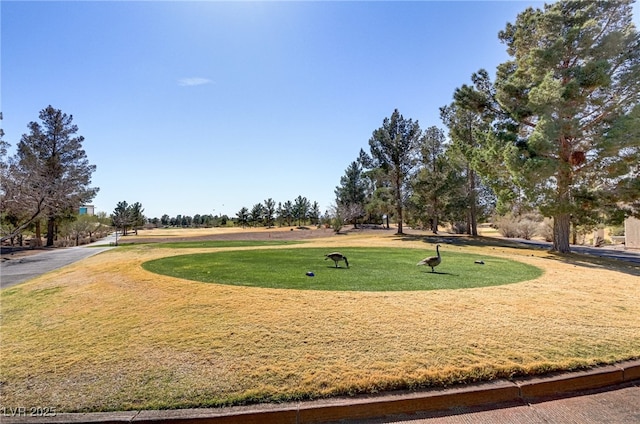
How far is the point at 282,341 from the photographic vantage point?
4172mm

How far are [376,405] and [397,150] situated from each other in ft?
91.2

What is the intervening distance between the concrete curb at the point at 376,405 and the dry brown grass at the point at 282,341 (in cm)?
12

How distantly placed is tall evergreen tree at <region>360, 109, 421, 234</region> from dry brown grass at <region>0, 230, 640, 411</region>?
2268 cm

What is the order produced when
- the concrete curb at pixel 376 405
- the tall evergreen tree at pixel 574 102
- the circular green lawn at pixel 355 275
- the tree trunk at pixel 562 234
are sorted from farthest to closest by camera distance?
the tree trunk at pixel 562 234, the tall evergreen tree at pixel 574 102, the circular green lawn at pixel 355 275, the concrete curb at pixel 376 405

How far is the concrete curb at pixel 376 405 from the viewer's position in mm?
2742

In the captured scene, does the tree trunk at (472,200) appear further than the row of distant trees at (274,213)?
No

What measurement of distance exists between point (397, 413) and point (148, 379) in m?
2.53

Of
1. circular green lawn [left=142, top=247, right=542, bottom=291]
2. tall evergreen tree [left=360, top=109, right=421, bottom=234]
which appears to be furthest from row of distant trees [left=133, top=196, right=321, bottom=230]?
circular green lawn [left=142, top=247, right=542, bottom=291]

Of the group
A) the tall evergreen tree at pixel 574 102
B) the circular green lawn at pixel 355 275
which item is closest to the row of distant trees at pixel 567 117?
the tall evergreen tree at pixel 574 102

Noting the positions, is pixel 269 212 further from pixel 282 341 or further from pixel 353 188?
pixel 282 341

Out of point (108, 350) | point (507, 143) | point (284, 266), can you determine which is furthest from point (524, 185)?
point (108, 350)

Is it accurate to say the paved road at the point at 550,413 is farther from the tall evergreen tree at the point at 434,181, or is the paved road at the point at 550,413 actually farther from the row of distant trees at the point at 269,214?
the row of distant trees at the point at 269,214

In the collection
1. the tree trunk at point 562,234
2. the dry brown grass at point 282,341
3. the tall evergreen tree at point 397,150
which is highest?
the tall evergreen tree at point 397,150

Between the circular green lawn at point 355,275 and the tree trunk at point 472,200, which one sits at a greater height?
the tree trunk at point 472,200
